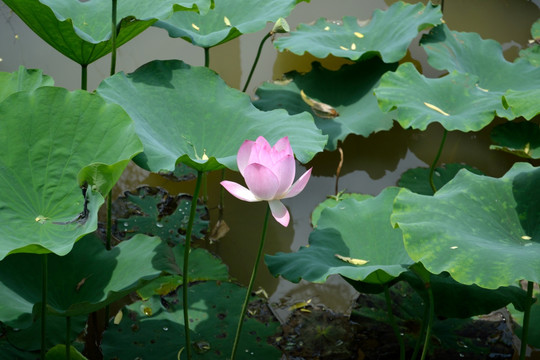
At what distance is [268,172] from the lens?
1.40 metres

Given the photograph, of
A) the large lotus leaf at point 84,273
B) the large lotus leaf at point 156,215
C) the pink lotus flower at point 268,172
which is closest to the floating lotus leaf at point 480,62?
the large lotus leaf at point 156,215

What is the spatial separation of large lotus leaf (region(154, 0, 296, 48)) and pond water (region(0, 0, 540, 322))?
44 centimetres

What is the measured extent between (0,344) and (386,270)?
1.01 m

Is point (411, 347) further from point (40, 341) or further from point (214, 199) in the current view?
point (40, 341)

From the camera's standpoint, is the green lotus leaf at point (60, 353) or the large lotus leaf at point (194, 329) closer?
the green lotus leaf at point (60, 353)

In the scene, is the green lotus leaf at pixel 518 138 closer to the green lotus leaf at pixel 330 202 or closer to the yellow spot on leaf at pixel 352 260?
the green lotus leaf at pixel 330 202

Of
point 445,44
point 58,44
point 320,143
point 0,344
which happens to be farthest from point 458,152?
point 0,344

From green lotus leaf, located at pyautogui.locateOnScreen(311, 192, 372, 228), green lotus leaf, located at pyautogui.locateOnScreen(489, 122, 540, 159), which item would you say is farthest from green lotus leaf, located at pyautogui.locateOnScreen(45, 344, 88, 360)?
green lotus leaf, located at pyautogui.locateOnScreen(489, 122, 540, 159)

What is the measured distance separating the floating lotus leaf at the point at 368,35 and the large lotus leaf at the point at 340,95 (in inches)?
3.5

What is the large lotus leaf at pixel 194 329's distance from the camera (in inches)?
68.1

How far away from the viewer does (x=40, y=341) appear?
1.67 meters

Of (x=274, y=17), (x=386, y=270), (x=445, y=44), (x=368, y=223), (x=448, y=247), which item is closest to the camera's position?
(x=448, y=247)

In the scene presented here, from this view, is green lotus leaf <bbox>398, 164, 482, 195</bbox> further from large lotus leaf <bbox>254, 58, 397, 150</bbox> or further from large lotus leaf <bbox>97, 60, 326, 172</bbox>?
large lotus leaf <bbox>97, 60, 326, 172</bbox>

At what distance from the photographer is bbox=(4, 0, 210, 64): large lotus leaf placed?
1733 millimetres
